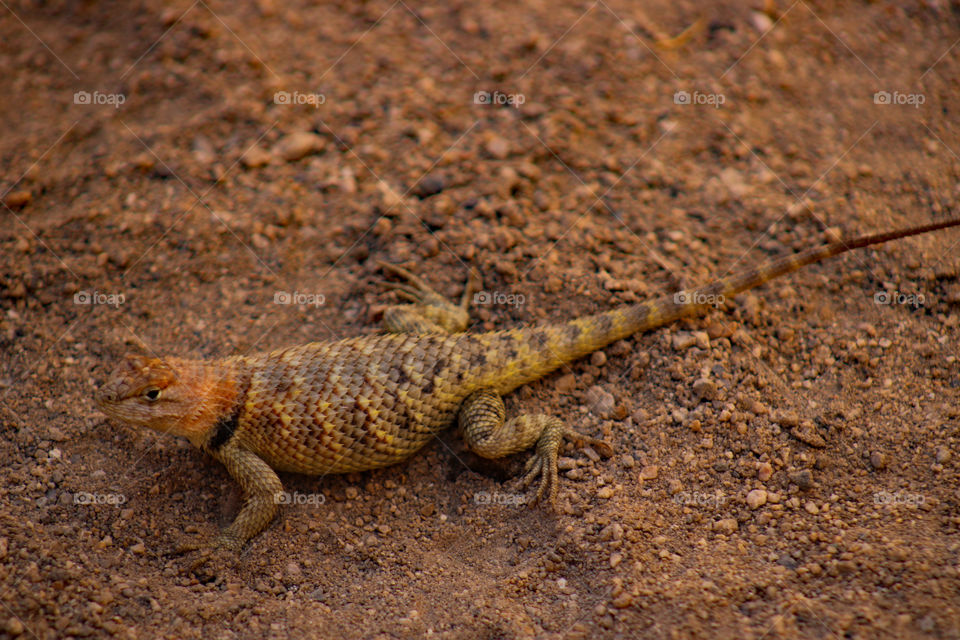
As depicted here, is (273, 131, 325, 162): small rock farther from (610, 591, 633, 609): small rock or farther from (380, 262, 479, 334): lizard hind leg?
(610, 591, 633, 609): small rock

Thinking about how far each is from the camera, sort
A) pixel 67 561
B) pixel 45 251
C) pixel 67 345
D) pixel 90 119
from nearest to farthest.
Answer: pixel 67 561
pixel 67 345
pixel 45 251
pixel 90 119

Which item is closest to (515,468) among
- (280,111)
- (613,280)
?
(613,280)

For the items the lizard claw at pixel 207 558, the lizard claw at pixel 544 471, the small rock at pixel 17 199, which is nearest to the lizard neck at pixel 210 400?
the lizard claw at pixel 207 558

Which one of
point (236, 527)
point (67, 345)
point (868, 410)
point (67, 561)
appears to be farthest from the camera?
point (67, 345)

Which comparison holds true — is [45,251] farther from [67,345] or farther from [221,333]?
[221,333]

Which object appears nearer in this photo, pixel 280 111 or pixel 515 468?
pixel 515 468

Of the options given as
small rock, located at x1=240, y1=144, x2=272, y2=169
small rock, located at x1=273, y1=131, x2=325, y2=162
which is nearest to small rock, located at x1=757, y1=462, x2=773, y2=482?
small rock, located at x1=273, y1=131, x2=325, y2=162

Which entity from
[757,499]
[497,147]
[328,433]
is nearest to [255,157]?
[497,147]
